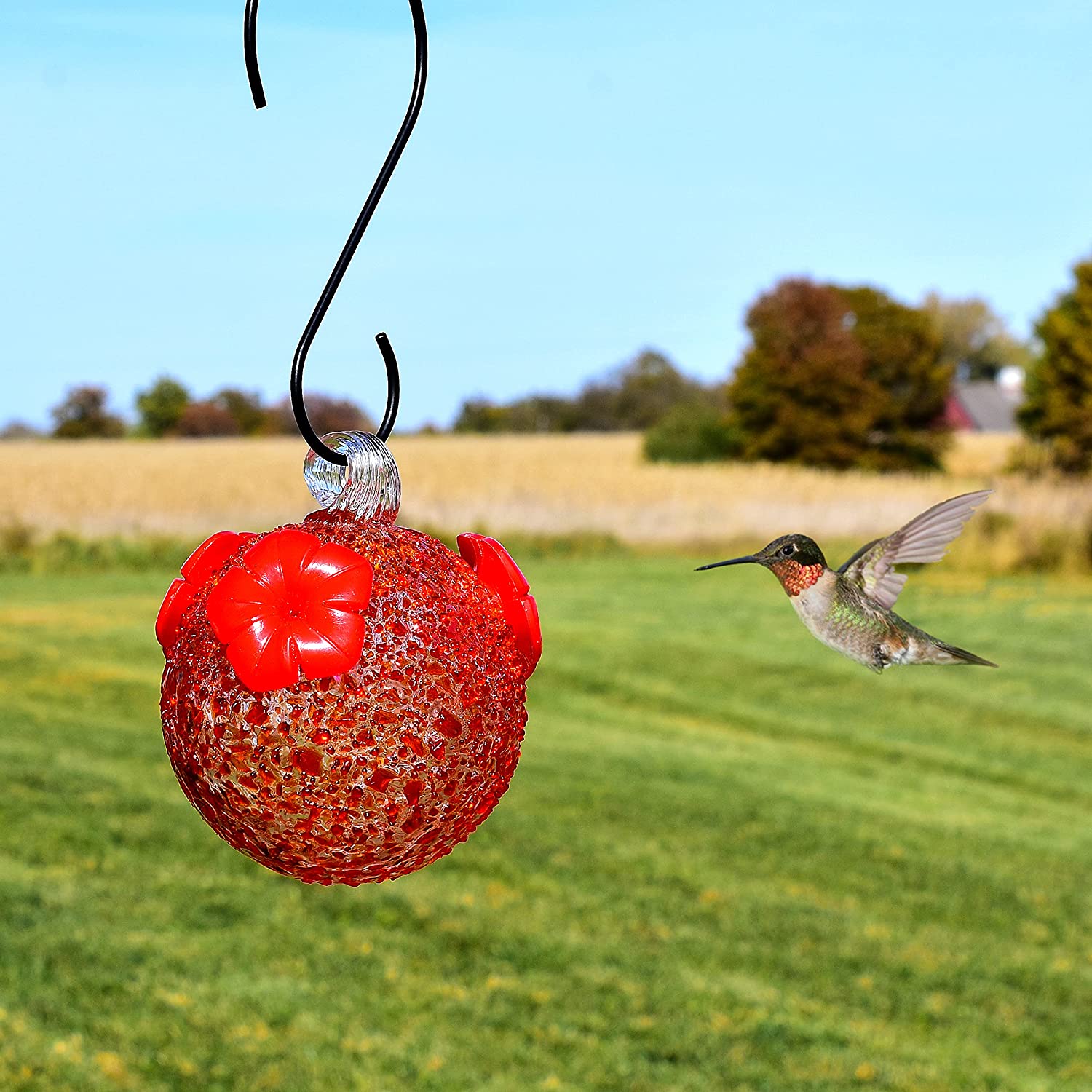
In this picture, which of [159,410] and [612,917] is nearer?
[612,917]

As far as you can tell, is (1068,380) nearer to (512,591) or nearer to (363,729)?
(512,591)

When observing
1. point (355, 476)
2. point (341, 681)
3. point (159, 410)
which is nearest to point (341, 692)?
point (341, 681)

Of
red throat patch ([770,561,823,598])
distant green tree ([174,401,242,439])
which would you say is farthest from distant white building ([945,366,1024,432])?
red throat patch ([770,561,823,598])

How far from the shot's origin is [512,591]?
1741 mm

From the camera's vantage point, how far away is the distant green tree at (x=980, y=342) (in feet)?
170

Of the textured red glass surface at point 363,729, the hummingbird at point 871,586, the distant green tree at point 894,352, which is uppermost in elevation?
the distant green tree at point 894,352

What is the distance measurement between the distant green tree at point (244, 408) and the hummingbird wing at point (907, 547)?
31.6 m

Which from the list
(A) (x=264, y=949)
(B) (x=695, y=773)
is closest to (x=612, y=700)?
(B) (x=695, y=773)

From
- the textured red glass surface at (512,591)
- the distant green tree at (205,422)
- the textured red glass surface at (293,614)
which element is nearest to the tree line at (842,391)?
the textured red glass surface at (512,591)

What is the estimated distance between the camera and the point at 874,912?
21.4 feet

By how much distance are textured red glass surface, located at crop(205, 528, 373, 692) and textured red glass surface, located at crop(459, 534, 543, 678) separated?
301mm

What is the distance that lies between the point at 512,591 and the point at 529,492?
19.5m

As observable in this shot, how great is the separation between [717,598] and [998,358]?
41.9 m

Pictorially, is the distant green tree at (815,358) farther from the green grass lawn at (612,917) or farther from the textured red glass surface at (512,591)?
the green grass lawn at (612,917)
